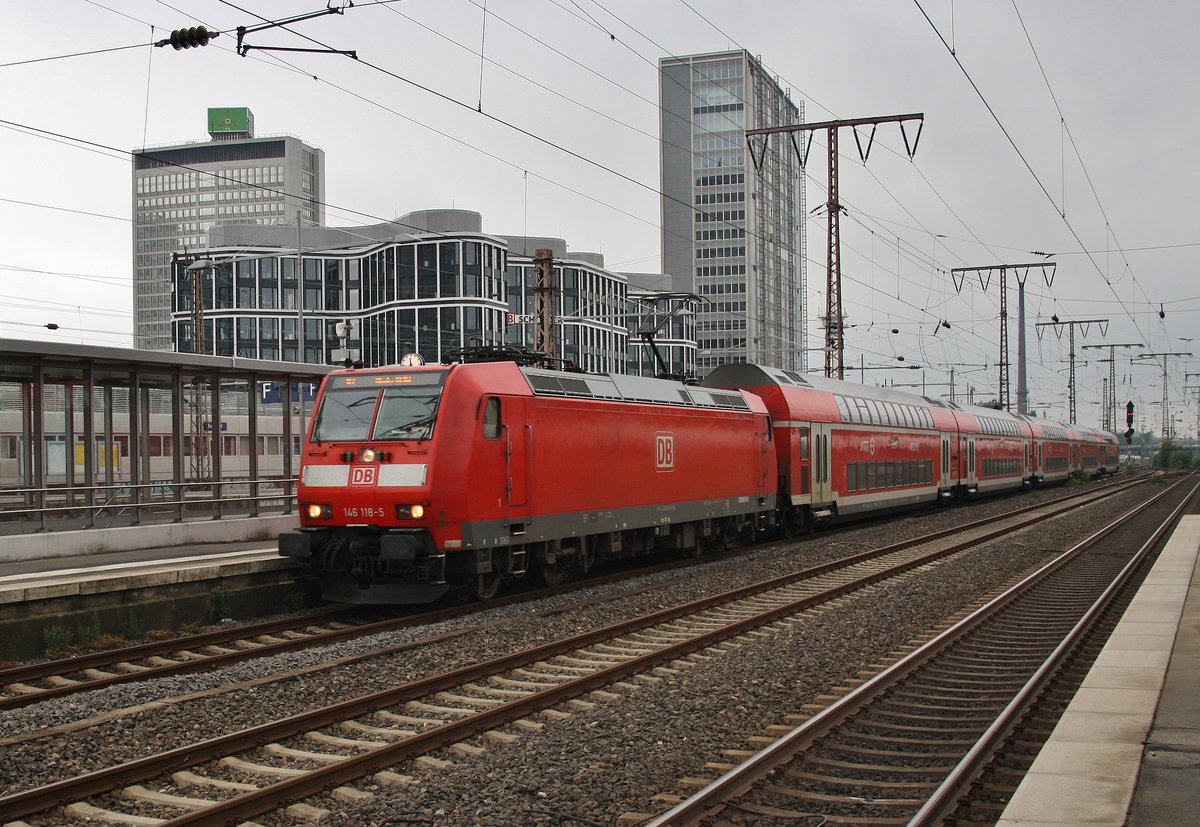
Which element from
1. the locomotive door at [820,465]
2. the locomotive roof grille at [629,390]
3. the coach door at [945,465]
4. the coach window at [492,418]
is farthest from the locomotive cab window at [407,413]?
the coach door at [945,465]

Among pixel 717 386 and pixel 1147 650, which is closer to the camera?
pixel 1147 650

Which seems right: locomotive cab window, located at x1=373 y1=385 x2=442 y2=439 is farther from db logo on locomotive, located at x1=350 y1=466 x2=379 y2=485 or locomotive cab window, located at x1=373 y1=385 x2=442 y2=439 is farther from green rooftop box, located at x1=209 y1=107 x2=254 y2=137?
green rooftop box, located at x1=209 y1=107 x2=254 y2=137

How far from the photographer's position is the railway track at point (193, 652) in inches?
404

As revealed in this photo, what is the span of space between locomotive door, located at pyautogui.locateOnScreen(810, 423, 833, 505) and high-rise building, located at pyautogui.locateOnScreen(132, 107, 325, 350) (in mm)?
155843

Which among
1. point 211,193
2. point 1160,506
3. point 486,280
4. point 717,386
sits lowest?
point 1160,506

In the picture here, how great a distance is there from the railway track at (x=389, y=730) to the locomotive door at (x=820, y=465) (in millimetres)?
12010

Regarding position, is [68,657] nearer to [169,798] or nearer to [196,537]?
[169,798]

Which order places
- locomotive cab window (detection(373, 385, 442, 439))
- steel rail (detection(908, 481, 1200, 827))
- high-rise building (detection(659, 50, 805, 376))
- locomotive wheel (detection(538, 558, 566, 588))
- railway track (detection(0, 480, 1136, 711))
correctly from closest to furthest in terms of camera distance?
steel rail (detection(908, 481, 1200, 827))
railway track (detection(0, 480, 1136, 711))
locomotive cab window (detection(373, 385, 442, 439))
locomotive wheel (detection(538, 558, 566, 588))
high-rise building (detection(659, 50, 805, 376))

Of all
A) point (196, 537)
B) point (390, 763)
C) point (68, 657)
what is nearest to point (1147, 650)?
point (390, 763)

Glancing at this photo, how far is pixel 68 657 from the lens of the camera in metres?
11.9

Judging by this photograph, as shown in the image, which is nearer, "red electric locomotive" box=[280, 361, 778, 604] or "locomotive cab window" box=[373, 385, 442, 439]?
"red electric locomotive" box=[280, 361, 778, 604]

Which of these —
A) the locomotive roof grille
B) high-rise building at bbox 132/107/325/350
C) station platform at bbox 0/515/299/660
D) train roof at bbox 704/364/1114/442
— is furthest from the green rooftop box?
station platform at bbox 0/515/299/660

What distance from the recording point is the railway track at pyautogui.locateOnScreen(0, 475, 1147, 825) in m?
6.78

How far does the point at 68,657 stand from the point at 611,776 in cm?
747
